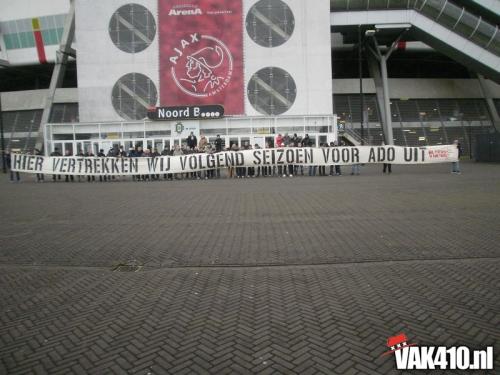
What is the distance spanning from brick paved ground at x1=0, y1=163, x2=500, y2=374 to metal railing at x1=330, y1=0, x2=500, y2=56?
28.6 metres

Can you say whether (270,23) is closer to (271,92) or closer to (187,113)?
(271,92)

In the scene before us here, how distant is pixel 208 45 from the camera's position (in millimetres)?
34094

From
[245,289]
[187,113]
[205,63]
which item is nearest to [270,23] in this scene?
[205,63]

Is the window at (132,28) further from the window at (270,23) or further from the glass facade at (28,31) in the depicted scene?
the glass facade at (28,31)

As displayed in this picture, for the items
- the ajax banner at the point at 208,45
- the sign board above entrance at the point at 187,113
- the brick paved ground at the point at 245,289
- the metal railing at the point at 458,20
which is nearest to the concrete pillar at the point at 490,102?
the metal railing at the point at 458,20

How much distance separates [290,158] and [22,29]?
39.7m

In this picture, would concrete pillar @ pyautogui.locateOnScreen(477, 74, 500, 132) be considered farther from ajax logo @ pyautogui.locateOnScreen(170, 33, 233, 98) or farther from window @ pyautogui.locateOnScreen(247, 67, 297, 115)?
ajax logo @ pyautogui.locateOnScreen(170, 33, 233, 98)

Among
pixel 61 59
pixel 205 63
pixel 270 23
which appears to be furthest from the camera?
pixel 61 59

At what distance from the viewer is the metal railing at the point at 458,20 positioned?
108 feet

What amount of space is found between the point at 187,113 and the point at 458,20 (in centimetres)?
2273

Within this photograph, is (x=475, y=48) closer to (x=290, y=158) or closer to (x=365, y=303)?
(x=290, y=158)

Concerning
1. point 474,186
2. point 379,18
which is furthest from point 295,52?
point 474,186

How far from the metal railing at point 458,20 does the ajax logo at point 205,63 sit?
43.3ft

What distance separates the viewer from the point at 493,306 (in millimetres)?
4332
